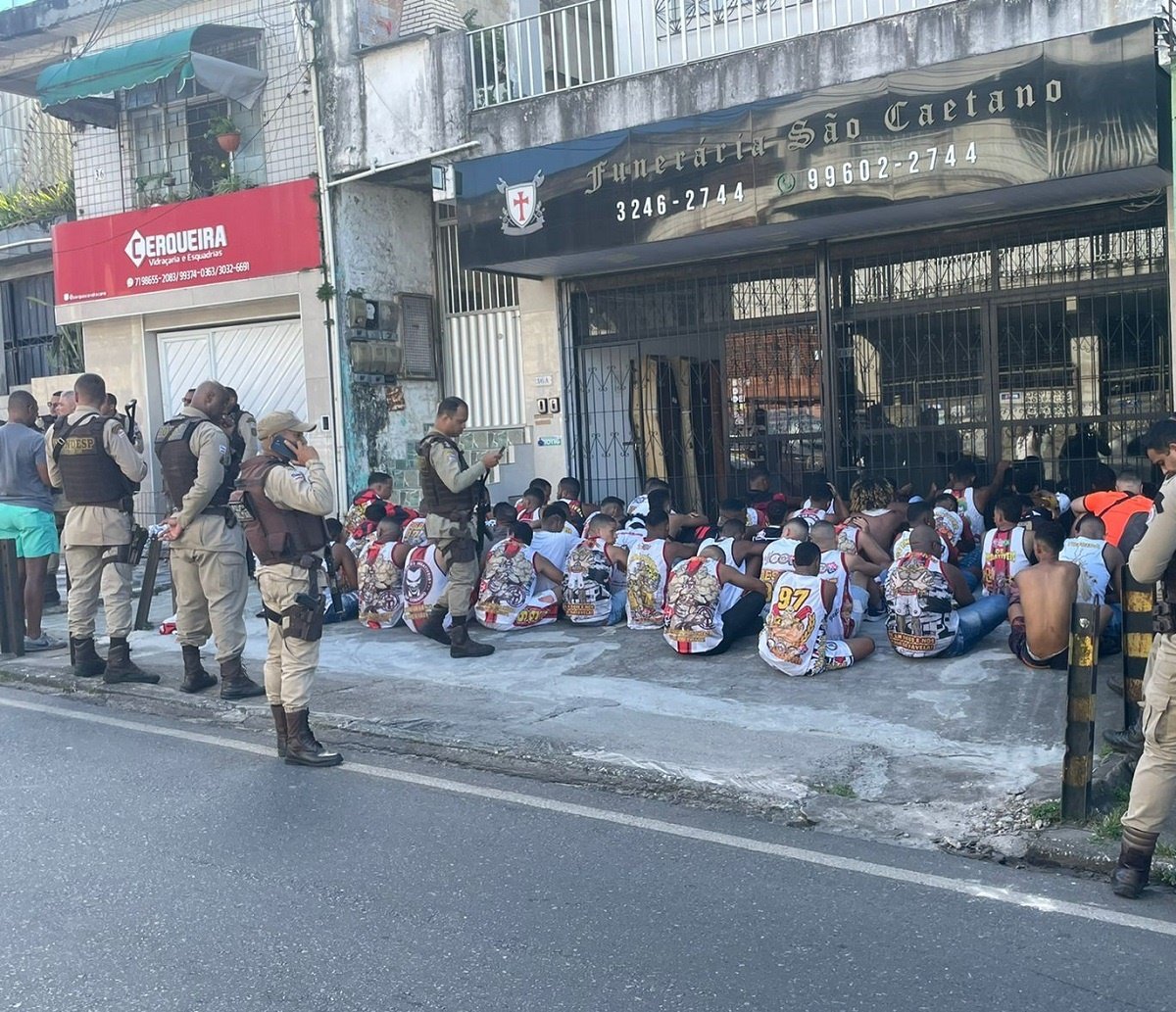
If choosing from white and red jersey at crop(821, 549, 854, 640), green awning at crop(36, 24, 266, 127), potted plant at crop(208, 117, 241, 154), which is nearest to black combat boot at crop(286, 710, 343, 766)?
white and red jersey at crop(821, 549, 854, 640)

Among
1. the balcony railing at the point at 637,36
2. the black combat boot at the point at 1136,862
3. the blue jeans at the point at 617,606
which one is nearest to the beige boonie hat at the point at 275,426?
the blue jeans at the point at 617,606

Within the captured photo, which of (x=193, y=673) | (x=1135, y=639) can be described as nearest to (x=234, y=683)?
(x=193, y=673)

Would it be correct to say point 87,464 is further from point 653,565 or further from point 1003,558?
point 1003,558

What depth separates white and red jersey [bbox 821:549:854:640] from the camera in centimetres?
822

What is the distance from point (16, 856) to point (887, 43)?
865 centimetres

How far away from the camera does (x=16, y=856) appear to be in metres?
5.18

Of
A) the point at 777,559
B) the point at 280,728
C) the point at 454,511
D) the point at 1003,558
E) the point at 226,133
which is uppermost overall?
the point at 226,133

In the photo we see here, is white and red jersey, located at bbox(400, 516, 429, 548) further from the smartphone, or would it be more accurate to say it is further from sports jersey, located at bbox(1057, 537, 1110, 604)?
sports jersey, located at bbox(1057, 537, 1110, 604)

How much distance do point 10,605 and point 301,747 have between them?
14.8ft

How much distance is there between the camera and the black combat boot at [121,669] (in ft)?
28.2

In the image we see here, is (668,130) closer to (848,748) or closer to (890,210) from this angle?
(890,210)

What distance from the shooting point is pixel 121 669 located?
8633 millimetres

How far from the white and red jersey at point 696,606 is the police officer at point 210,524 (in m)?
2.82

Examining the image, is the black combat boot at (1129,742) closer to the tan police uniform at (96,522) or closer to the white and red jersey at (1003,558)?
the white and red jersey at (1003,558)
